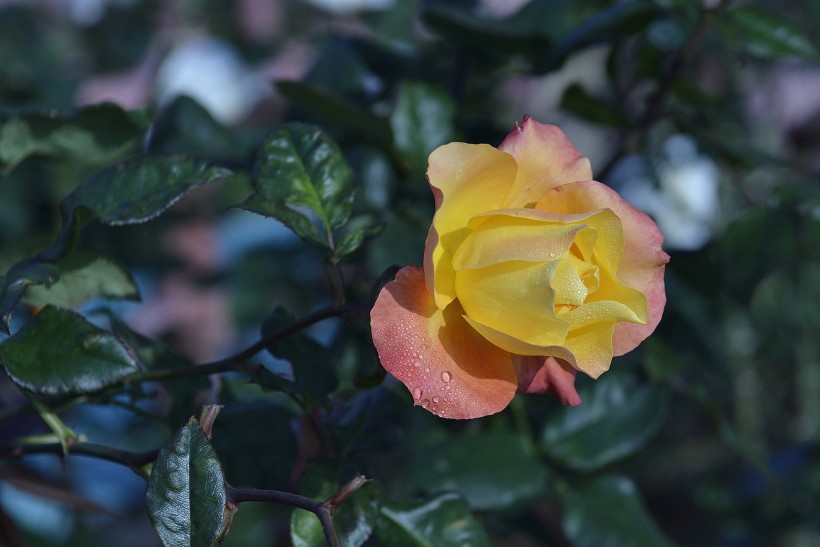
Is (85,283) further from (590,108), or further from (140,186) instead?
(590,108)

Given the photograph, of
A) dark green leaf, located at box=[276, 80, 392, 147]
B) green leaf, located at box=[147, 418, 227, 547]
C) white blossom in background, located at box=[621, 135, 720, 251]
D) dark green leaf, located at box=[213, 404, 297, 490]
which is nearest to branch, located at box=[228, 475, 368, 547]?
green leaf, located at box=[147, 418, 227, 547]

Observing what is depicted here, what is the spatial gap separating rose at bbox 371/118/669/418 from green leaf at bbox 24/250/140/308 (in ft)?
0.74

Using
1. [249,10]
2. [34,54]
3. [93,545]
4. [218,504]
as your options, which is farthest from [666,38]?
[93,545]

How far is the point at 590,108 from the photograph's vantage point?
734mm

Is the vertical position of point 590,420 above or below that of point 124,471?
above

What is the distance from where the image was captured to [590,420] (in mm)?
745

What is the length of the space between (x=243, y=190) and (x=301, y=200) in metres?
0.75

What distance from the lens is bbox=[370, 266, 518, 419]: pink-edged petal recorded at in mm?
392

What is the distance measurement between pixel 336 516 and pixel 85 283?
0.22 meters

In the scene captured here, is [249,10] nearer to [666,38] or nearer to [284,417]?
[666,38]

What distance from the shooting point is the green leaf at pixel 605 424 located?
2.38ft

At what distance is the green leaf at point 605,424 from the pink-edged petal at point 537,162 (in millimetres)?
353

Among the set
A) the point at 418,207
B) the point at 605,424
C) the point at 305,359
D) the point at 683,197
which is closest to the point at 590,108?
the point at 418,207

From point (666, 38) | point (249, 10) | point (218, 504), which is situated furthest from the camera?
point (249, 10)
